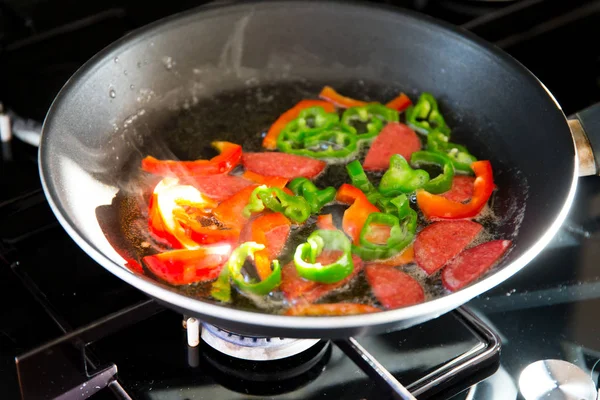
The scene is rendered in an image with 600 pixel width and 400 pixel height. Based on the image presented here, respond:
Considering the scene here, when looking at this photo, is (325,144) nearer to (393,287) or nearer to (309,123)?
(309,123)

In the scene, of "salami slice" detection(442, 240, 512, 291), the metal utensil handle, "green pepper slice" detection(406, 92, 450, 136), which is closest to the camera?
the metal utensil handle

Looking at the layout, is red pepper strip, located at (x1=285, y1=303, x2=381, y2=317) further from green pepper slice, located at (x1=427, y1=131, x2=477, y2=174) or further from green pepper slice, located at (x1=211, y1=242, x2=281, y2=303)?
green pepper slice, located at (x1=427, y1=131, x2=477, y2=174)

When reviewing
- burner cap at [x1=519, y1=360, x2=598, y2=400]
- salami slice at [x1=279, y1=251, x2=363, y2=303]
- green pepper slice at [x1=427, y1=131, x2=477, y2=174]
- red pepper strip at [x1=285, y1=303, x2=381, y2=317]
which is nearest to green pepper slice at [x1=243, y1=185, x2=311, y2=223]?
salami slice at [x1=279, y1=251, x2=363, y2=303]

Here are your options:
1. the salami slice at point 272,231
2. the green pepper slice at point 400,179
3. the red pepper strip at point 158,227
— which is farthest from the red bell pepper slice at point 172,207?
the green pepper slice at point 400,179

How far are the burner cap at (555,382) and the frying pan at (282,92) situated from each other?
0.18 meters

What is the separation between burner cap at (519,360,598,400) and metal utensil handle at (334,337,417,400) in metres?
0.20

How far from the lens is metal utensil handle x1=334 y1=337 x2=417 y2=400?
1.06 m

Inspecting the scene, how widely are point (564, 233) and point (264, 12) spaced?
2.66ft

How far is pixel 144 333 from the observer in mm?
1199

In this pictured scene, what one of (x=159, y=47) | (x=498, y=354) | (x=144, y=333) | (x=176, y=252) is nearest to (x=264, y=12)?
(x=159, y=47)

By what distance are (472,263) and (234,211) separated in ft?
1.43

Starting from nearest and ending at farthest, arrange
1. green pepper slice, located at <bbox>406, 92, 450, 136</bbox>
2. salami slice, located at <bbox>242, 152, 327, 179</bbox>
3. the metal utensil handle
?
the metal utensil handle < salami slice, located at <bbox>242, 152, 327, 179</bbox> < green pepper slice, located at <bbox>406, 92, 450, 136</bbox>

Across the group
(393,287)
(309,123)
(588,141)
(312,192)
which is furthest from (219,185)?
(588,141)

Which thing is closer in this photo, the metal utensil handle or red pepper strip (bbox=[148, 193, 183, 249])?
the metal utensil handle
